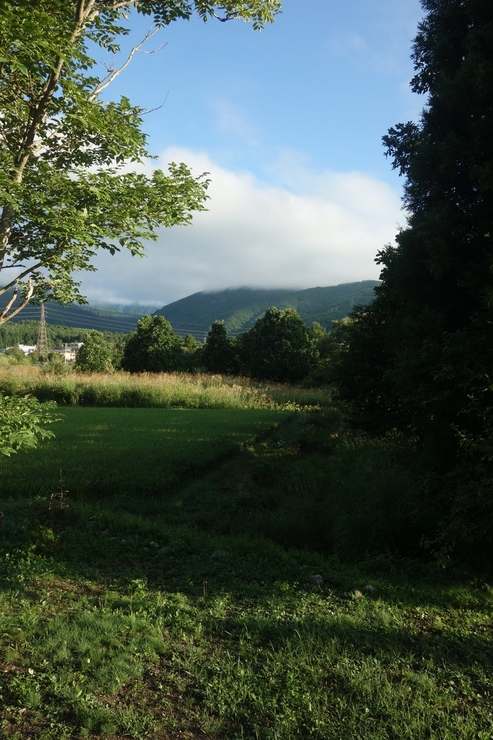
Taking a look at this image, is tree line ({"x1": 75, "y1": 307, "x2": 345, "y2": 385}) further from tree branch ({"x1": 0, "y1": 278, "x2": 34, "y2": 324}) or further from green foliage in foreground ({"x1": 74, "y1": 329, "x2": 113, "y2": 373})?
tree branch ({"x1": 0, "y1": 278, "x2": 34, "y2": 324})

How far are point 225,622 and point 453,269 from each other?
15.5ft

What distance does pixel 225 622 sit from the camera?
13.3ft

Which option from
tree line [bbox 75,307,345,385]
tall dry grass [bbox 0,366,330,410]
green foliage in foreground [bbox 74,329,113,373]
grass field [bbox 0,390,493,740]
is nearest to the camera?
grass field [bbox 0,390,493,740]

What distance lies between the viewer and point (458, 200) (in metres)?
5.72

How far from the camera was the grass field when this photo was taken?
287cm

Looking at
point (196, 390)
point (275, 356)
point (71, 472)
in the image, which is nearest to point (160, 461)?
point (71, 472)

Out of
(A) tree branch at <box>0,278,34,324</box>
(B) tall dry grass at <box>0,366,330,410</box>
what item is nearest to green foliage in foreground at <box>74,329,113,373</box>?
(B) tall dry grass at <box>0,366,330,410</box>

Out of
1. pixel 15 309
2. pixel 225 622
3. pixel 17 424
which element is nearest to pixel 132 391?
pixel 15 309

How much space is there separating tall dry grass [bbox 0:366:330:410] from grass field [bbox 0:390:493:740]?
43.6 ft

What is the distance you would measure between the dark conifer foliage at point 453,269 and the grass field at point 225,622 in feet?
4.20

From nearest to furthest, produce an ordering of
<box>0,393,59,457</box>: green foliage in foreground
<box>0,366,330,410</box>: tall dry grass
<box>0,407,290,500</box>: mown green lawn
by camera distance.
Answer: <box>0,393,59,457</box>: green foliage in foreground → <box>0,407,290,500</box>: mown green lawn → <box>0,366,330,410</box>: tall dry grass

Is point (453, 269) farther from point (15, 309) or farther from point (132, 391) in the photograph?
point (132, 391)

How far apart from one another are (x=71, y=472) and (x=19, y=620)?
518 cm

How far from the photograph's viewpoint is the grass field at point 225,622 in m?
2.87
